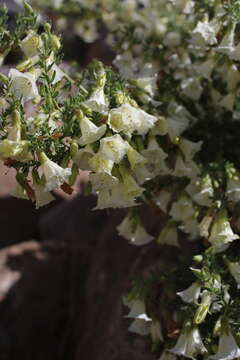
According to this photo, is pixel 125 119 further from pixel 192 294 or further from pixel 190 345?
pixel 190 345

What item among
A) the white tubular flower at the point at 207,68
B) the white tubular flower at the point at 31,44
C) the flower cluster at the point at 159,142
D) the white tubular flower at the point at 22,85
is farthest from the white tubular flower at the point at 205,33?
the white tubular flower at the point at 22,85

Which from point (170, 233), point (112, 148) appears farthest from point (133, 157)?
point (170, 233)

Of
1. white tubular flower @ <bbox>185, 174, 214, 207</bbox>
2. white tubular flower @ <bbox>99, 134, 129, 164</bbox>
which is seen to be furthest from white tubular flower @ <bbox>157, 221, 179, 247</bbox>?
white tubular flower @ <bbox>99, 134, 129, 164</bbox>

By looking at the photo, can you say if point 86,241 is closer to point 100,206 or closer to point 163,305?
point 163,305

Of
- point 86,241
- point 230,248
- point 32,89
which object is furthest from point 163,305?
point 86,241

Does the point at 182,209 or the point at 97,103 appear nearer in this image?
the point at 97,103
